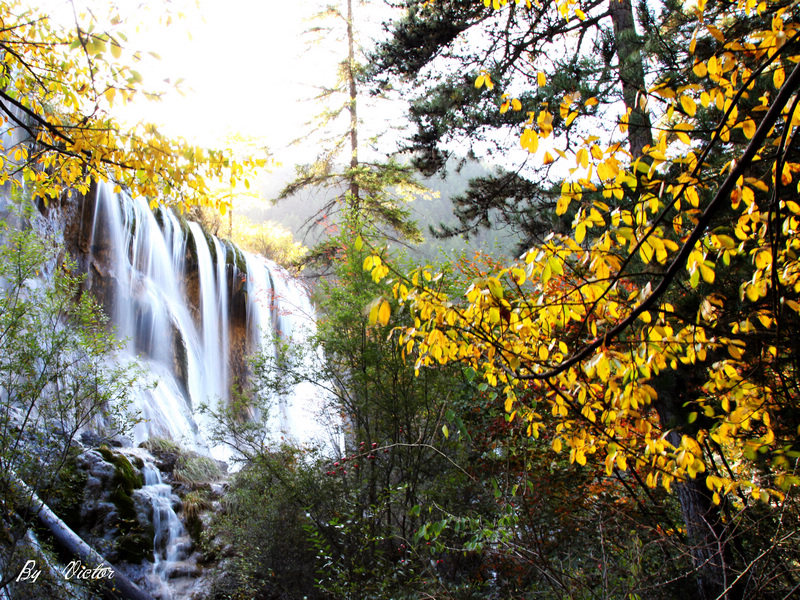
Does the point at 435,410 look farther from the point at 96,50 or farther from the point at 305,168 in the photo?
the point at 305,168

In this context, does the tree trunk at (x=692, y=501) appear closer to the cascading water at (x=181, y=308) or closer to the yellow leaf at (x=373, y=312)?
the yellow leaf at (x=373, y=312)

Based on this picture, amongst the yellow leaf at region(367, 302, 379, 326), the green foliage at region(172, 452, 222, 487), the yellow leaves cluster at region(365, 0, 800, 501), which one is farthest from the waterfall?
the yellow leaf at region(367, 302, 379, 326)

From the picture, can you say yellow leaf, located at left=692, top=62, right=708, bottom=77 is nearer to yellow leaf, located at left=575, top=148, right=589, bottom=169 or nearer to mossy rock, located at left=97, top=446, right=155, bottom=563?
yellow leaf, located at left=575, top=148, right=589, bottom=169

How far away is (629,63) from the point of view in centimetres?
447

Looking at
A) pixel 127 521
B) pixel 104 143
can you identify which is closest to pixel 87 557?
pixel 127 521

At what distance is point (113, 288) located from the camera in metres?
11.7

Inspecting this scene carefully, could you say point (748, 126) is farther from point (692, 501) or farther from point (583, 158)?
point (692, 501)

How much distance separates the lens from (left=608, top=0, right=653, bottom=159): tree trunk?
4.40m

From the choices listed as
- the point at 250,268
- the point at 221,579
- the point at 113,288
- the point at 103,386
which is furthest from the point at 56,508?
the point at 250,268

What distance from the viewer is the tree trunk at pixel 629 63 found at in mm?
4401

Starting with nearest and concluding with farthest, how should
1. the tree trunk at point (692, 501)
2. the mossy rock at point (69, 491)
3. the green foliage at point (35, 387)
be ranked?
1. the tree trunk at point (692, 501)
2. the green foliage at point (35, 387)
3. the mossy rock at point (69, 491)

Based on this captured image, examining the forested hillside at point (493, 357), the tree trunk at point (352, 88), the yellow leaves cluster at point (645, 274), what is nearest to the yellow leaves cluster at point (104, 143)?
the forested hillside at point (493, 357)

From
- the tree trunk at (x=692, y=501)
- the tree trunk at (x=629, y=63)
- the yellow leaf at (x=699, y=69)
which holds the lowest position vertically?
the tree trunk at (x=692, y=501)

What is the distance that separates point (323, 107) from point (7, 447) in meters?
11.7
